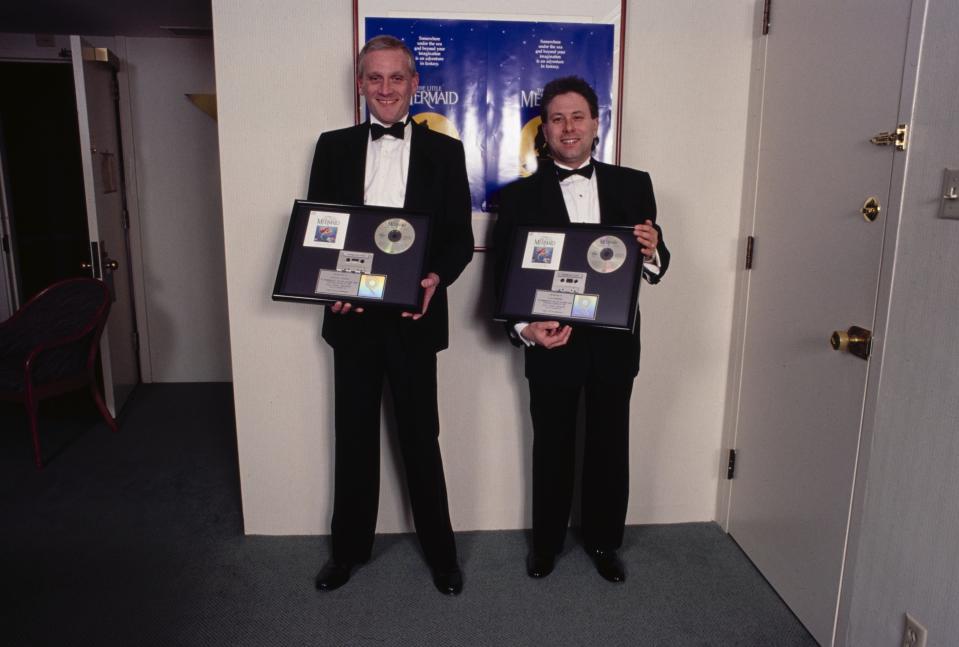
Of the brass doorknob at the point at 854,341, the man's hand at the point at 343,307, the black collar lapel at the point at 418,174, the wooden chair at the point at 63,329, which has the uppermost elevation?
the black collar lapel at the point at 418,174

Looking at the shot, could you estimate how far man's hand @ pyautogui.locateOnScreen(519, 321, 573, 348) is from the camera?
214 cm

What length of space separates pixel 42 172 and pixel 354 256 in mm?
4113

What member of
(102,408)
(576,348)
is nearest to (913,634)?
(576,348)

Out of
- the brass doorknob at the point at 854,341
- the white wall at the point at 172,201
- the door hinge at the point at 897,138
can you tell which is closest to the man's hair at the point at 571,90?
the door hinge at the point at 897,138

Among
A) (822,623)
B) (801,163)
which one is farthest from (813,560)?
(801,163)

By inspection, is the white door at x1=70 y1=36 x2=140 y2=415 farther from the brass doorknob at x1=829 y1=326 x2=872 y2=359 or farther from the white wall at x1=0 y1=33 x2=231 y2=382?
the brass doorknob at x1=829 y1=326 x2=872 y2=359

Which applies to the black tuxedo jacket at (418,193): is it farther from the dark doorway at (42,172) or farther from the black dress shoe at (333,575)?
the dark doorway at (42,172)

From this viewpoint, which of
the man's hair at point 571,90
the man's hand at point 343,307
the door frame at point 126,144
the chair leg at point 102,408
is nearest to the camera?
the man's hand at point 343,307

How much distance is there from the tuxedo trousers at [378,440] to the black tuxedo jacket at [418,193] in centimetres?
5

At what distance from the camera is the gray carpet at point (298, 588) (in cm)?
215

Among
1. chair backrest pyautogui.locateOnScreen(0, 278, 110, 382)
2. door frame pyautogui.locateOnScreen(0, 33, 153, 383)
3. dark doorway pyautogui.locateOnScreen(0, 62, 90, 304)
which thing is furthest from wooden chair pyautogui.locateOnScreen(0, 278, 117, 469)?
dark doorway pyautogui.locateOnScreen(0, 62, 90, 304)

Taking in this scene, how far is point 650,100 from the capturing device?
2.50m

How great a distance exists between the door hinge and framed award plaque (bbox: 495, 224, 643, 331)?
0.67m

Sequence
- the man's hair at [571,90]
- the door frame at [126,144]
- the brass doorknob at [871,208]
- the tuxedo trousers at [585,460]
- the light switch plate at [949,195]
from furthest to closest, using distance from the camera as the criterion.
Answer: the door frame at [126,144] < the tuxedo trousers at [585,460] < the man's hair at [571,90] < the brass doorknob at [871,208] < the light switch plate at [949,195]
